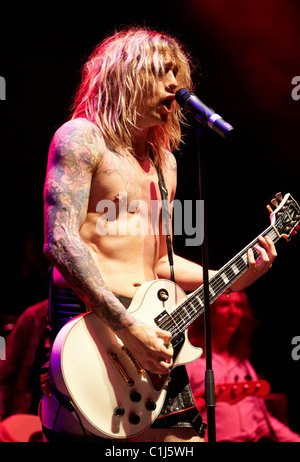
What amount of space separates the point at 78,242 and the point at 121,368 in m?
0.50

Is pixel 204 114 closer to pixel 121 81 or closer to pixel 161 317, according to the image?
pixel 121 81

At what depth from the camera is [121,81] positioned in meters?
2.47

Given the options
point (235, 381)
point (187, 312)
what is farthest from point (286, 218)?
point (235, 381)

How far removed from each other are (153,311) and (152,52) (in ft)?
3.94

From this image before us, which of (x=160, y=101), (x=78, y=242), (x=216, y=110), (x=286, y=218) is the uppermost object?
(x=216, y=110)

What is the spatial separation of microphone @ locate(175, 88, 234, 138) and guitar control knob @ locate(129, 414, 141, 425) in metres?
1.11

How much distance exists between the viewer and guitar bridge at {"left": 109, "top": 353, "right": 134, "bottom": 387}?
204cm

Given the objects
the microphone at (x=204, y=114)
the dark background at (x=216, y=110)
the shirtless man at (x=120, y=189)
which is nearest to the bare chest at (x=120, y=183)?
the shirtless man at (x=120, y=189)

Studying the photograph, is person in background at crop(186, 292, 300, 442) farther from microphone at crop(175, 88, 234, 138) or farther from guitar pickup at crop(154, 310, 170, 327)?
microphone at crop(175, 88, 234, 138)

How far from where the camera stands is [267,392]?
4453 mm

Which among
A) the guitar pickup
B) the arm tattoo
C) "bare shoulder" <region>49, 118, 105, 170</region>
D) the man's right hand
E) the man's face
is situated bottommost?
the man's right hand

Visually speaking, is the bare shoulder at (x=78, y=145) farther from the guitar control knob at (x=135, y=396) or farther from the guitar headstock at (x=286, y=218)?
the guitar headstock at (x=286, y=218)

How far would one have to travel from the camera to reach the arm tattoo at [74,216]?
201 centimetres

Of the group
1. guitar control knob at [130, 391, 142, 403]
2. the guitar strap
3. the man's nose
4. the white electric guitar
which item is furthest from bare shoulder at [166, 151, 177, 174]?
guitar control knob at [130, 391, 142, 403]
